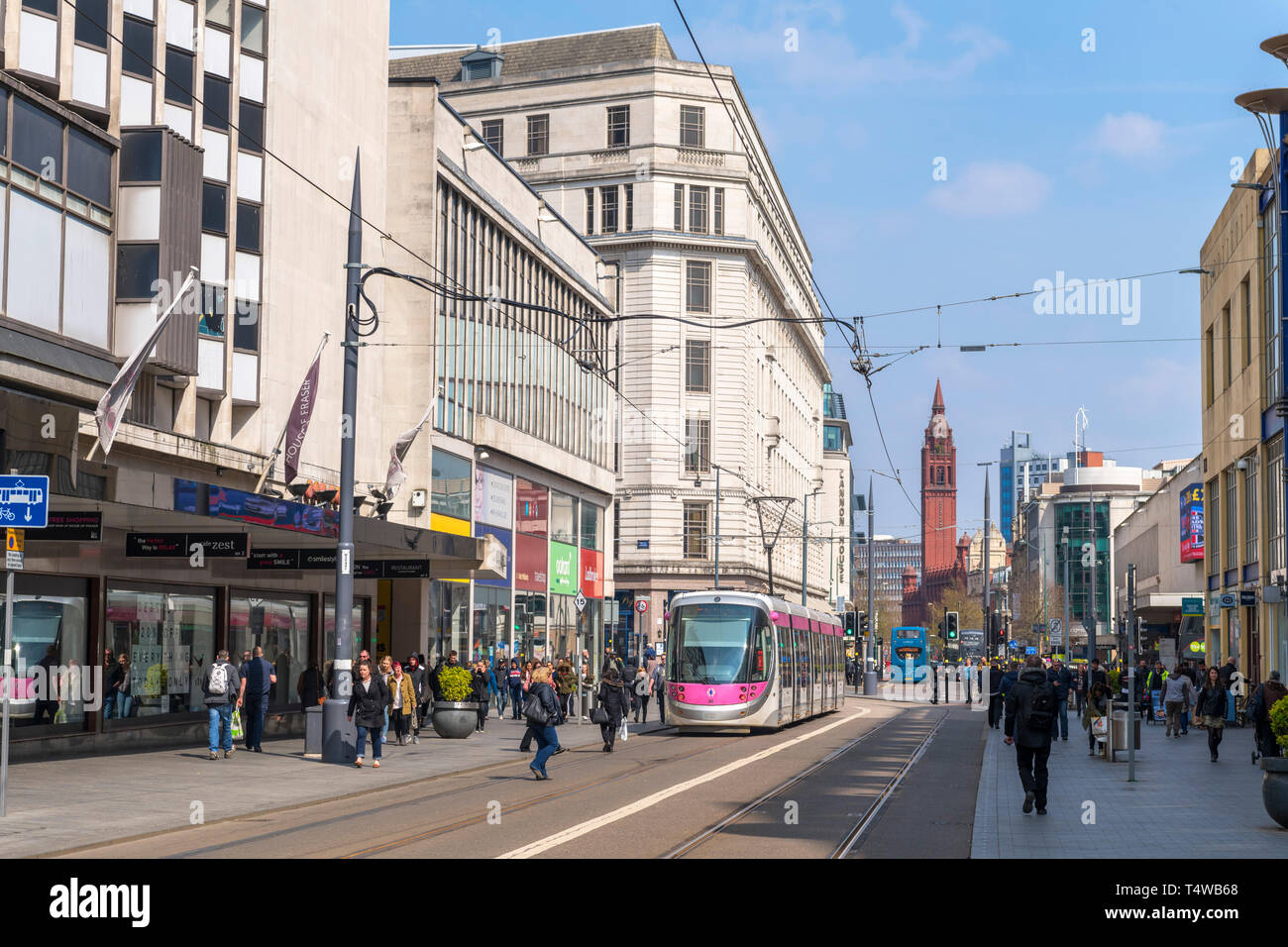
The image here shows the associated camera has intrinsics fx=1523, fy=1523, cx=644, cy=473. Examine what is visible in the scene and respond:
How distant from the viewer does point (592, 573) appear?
56406 millimetres

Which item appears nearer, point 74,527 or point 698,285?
point 74,527

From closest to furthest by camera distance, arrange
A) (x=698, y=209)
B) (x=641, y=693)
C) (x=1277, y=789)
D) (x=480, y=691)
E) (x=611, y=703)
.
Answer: (x=1277, y=789)
(x=611, y=703)
(x=480, y=691)
(x=641, y=693)
(x=698, y=209)

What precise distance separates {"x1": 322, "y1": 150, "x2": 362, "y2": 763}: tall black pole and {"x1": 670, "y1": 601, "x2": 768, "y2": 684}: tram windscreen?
9692mm

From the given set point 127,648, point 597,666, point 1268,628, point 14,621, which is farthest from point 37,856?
point 597,666

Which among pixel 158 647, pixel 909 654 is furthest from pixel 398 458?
pixel 909 654

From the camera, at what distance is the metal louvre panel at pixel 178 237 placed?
26109 mm

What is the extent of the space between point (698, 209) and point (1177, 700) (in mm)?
42921

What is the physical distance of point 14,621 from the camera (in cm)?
2348

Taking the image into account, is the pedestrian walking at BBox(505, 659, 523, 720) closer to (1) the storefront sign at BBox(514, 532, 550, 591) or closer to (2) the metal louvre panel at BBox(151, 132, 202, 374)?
(1) the storefront sign at BBox(514, 532, 550, 591)

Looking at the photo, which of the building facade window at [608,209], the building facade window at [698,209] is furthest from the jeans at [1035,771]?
the building facade window at [608,209]

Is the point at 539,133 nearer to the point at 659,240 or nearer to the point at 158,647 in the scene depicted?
the point at 659,240

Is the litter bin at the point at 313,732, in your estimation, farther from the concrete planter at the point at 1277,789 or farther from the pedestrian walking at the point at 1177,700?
the pedestrian walking at the point at 1177,700

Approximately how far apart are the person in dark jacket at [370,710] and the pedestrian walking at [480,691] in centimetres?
861

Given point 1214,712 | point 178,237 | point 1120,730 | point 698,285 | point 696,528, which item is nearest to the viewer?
point 1120,730
